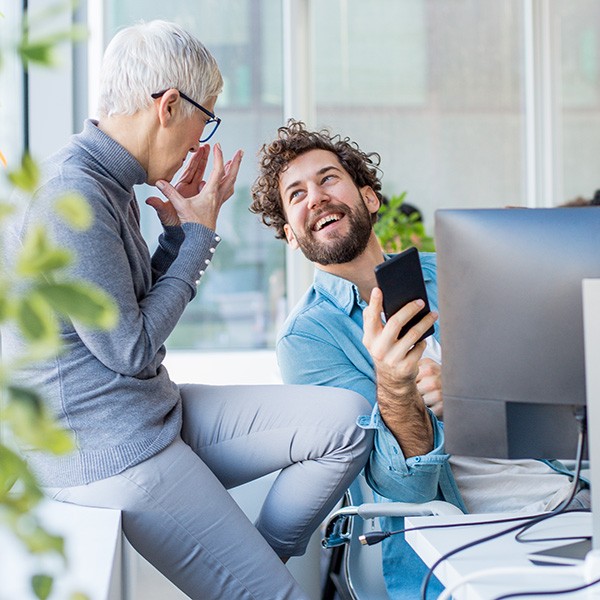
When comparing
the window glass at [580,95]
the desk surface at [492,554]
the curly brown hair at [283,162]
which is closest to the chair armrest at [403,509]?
the desk surface at [492,554]

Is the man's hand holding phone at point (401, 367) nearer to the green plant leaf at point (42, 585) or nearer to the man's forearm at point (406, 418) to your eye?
the man's forearm at point (406, 418)

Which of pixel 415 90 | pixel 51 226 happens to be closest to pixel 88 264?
pixel 51 226

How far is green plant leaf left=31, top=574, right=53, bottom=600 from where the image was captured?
390 mm

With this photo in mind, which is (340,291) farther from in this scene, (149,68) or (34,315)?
(34,315)

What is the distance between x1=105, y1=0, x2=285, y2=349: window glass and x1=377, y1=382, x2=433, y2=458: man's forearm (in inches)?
107

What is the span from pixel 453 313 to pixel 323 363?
87 centimetres

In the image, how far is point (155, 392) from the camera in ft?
5.23

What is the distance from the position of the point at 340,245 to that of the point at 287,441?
0.67 meters

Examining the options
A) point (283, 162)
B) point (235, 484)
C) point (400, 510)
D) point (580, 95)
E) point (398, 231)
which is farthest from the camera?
point (580, 95)

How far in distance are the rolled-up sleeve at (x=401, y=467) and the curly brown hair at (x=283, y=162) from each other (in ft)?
2.74

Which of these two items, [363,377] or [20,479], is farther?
[363,377]

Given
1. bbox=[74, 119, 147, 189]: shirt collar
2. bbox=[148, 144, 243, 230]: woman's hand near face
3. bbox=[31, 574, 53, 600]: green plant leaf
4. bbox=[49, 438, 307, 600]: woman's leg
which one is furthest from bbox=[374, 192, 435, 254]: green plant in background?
bbox=[31, 574, 53, 600]: green plant leaf

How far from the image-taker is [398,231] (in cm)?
396

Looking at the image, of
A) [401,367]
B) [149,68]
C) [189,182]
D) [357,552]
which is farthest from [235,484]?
[149,68]
